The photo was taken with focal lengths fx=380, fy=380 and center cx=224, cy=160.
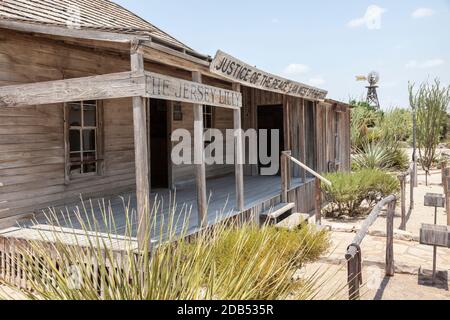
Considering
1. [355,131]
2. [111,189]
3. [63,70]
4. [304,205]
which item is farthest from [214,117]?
[355,131]

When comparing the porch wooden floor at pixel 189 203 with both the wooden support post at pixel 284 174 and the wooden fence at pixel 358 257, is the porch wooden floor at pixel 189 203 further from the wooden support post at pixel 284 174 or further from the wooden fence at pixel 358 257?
the wooden fence at pixel 358 257

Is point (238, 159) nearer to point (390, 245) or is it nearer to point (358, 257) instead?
point (390, 245)

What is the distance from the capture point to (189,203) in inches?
283

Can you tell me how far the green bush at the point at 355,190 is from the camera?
8.61 meters

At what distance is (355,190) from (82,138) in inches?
232

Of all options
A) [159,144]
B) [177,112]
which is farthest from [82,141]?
[177,112]

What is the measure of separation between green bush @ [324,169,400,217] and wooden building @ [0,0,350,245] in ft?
2.76

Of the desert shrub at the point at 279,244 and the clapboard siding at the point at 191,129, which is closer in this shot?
the desert shrub at the point at 279,244

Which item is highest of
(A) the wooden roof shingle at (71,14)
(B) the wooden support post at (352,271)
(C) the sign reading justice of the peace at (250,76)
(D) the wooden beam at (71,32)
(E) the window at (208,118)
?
(A) the wooden roof shingle at (71,14)

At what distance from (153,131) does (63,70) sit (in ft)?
10.9

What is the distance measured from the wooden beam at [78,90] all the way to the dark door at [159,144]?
13.8ft

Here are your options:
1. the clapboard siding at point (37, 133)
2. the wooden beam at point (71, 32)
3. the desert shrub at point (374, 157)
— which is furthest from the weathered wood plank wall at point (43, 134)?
the desert shrub at point (374, 157)

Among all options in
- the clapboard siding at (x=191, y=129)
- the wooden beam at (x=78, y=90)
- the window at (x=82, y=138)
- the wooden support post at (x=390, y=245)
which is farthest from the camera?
the clapboard siding at (x=191, y=129)

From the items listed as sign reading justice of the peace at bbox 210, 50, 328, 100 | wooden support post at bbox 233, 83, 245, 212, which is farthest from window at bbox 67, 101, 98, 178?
A: sign reading justice of the peace at bbox 210, 50, 328, 100
